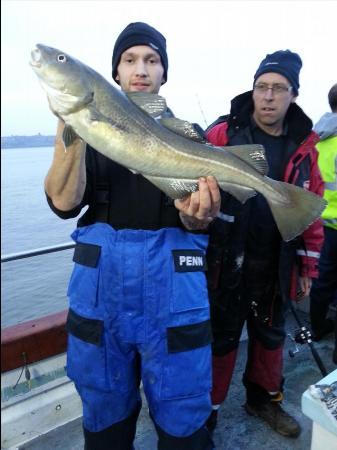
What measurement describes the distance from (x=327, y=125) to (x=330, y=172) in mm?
526

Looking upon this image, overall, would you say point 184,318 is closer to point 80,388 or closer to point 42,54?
point 80,388

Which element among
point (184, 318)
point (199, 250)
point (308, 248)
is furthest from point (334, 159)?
point (184, 318)

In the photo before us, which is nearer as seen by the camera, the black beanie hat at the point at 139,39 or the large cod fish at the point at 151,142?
the large cod fish at the point at 151,142

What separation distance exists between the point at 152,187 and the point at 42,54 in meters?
0.90

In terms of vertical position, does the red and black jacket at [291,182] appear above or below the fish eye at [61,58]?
below

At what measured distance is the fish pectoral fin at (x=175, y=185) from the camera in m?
1.99

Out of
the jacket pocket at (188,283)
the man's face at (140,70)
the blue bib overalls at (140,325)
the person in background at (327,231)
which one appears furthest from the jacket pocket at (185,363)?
the person in background at (327,231)

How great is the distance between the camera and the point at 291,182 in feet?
9.99

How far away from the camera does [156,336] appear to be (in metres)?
2.08

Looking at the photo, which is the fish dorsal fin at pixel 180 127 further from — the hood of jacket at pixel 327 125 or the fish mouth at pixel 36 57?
the hood of jacket at pixel 327 125

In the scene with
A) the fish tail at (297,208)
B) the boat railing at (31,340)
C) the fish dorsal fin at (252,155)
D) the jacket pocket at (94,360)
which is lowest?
the boat railing at (31,340)

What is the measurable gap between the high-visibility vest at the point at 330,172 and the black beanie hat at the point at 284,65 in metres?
1.52

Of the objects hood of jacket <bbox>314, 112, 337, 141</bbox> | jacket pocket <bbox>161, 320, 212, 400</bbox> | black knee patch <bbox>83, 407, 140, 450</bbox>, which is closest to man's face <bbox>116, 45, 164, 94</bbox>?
jacket pocket <bbox>161, 320, 212, 400</bbox>

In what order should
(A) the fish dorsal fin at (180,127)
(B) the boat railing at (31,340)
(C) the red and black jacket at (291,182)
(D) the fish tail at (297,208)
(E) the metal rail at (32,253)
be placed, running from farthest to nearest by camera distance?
(E) the metal rail at (32,253) < (B) the boat railing at (31,340) < (C) the red and black jacket at (291,182) < (D) the fish tail at (297,208) < (A) the fish dorsal fin at (180,127)
